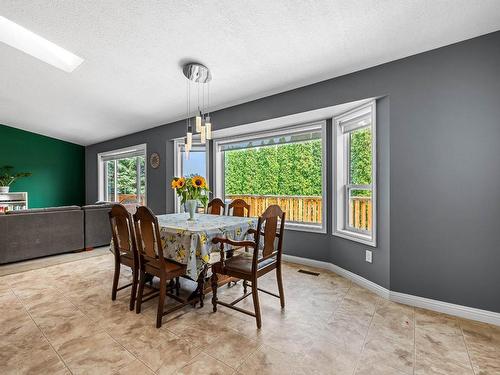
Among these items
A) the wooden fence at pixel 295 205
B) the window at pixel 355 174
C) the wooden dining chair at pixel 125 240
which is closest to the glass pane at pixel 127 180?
the wooden fence at pixel 295 205

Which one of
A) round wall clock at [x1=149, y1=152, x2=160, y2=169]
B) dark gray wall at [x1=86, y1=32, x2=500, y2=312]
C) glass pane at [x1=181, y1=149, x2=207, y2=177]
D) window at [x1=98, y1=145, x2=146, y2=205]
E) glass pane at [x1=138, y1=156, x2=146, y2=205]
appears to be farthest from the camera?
window at [x1=98, y1=145, x2=146, y2=205]

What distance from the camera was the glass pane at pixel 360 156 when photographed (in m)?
3.04

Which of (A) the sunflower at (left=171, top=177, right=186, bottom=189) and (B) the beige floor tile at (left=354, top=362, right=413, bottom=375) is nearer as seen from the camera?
(B) the beige floor tile at (left=354, top=362, right=413, bottom=375)

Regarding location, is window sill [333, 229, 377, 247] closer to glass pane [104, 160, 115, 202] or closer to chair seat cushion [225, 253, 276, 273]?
chair seat cushion [225, 253, 276, 273]

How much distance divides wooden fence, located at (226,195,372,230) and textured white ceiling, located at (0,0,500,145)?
1.64 metres

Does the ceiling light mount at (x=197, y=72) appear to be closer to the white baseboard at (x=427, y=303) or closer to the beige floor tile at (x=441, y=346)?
the white baseboard at (x=427, y=303)

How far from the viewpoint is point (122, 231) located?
244cm

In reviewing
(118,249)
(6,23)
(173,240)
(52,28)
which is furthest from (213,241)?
(6,23)

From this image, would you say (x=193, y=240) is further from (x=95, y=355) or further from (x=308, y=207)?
(x=308, y=207)

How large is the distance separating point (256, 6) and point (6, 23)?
289 cm

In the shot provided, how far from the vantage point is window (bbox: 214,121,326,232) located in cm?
385

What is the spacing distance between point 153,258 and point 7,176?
21.9 feet

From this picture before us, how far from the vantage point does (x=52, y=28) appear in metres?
2.56

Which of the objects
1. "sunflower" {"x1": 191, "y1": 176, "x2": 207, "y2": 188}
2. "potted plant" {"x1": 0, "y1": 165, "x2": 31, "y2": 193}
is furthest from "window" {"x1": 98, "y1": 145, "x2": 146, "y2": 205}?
"sunflower" {"x1": 191, "y1": 176, "x2": 207, "y2": 188}
